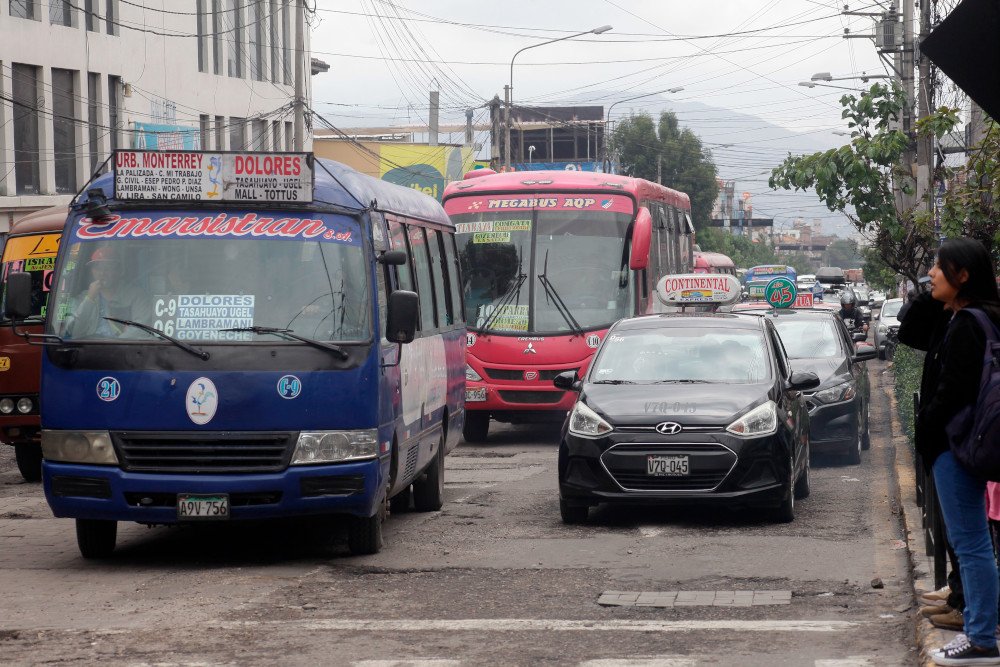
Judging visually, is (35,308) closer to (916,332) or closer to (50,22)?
(916,332)

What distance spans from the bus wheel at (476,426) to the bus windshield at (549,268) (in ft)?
3.92

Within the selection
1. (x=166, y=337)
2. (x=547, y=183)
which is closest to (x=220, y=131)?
(x=547, y=183)

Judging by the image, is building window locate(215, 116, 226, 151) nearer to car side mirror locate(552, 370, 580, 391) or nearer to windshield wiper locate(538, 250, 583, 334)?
windshield wiper locate(538, 250, 583, 334)

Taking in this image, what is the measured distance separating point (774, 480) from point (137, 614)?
16.2ft

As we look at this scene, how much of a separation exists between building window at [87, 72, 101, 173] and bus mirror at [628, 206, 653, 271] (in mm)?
18916

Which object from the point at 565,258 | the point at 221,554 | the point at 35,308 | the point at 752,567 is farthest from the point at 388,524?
the point at 565,258

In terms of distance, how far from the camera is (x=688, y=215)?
25.5m

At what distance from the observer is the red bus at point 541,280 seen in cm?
1823

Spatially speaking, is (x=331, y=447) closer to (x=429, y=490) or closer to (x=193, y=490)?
(x=193, y=490)

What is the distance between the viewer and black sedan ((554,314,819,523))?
1060 cm

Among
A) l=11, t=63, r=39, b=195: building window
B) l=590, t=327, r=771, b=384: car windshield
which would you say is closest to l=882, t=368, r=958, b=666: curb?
l=590, t=327, r=771, b=384: car windshield

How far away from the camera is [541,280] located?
A: 18.5m

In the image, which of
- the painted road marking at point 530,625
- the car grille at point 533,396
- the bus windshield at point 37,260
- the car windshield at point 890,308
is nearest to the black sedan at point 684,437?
the painted road marking at point 530,625

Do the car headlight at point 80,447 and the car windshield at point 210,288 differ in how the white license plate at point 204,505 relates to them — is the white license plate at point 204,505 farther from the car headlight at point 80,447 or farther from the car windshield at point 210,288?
the car windshield at point 210,288
